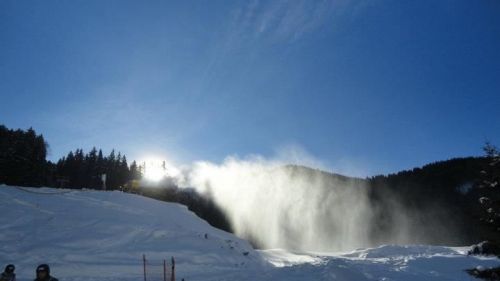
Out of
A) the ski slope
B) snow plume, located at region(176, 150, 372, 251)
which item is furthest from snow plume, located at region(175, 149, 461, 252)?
the ski slope

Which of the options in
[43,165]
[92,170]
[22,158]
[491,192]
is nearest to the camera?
[491,192]

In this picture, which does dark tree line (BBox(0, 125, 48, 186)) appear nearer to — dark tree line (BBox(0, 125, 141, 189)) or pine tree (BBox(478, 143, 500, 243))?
dark tree line (BBox(0, 125, 141, 189))

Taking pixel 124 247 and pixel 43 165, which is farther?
pixel 43 165

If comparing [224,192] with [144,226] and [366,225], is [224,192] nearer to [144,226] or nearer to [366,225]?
[366,225]

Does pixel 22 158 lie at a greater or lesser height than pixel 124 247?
greater

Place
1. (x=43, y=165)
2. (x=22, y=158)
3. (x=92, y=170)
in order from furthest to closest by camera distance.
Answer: (x=92, y=170) < (x=43, y=165) < (x=22, y=158)

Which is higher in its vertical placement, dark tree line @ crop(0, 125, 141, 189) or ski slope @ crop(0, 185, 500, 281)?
dark tree line @ crop(0, 125, 141, 189)

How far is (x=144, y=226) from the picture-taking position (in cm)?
3328

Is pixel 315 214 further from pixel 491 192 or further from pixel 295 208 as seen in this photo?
pixel 491 192

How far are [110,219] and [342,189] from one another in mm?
101613

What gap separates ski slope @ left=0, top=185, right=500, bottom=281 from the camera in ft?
76.0

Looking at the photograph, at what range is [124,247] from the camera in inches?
1139

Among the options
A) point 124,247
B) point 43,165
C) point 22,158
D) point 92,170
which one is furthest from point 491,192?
point 92,170

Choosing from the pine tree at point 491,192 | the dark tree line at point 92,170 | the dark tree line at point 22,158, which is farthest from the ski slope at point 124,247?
the dark tree line at point 92,170
